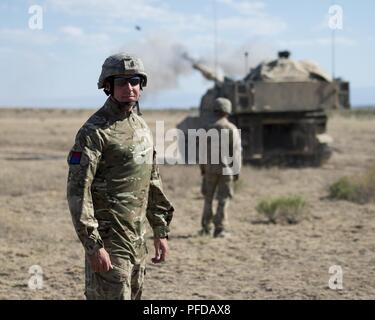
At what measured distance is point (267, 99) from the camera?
1566 centimetres

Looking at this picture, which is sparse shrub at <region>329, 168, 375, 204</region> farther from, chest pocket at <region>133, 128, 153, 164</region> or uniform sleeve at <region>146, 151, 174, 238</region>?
chest pocket at <region>133, 128, 153, 164</region>

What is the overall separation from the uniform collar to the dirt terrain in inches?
106

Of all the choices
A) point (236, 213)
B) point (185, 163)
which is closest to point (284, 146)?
point (185, 163)

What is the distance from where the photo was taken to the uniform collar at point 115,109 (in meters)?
3.56

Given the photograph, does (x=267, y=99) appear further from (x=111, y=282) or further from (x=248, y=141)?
(x=111, y=282)

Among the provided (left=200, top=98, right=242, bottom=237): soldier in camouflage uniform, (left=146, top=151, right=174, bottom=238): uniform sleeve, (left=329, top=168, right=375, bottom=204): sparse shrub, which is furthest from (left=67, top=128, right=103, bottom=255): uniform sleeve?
(left=329, top=168, right=375, bottom=204): sparse shrub

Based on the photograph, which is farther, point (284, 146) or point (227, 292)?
point (284, 146)

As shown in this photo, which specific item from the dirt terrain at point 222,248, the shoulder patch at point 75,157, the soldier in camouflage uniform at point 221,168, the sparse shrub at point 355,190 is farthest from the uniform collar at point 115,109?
the sparse shrub at point 355,190

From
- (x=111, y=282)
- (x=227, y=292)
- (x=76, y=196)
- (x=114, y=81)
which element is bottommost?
(x=227, y=292)

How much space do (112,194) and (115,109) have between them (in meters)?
0.49

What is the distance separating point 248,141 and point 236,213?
19.0 ft

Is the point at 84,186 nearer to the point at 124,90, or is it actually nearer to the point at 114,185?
the point at 114,185

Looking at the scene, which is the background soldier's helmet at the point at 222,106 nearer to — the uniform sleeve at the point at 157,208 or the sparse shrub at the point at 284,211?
the sparse shrub at the point at 284,211

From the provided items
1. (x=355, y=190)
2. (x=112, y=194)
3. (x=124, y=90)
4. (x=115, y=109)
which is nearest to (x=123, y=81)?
(x=124, y=90)
